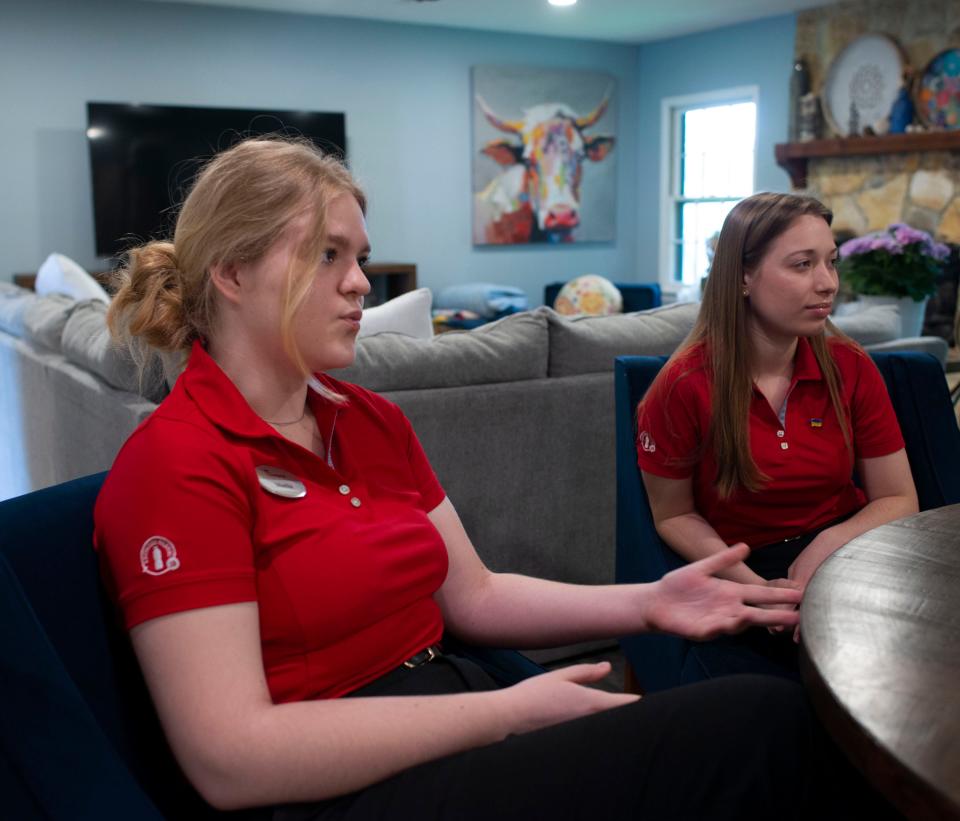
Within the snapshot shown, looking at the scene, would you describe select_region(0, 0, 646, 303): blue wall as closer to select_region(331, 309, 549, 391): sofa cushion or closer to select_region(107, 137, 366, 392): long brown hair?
select_region(331, 309, 549, 391): sofa cushion

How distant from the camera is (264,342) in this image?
3.83 feet

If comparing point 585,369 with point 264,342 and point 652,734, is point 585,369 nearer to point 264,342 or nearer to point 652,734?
point 264,342

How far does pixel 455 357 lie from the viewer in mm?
2496

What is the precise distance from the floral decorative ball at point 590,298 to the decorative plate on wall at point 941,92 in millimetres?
2225

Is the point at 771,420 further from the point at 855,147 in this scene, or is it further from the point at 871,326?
the point at 855,147

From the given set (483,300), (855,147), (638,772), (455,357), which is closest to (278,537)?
(638,772)

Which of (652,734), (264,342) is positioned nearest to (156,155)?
(264,342)

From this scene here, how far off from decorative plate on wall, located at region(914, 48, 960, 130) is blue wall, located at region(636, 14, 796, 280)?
3.63 feet

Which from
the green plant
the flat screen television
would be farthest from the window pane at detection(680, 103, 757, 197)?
the green plant

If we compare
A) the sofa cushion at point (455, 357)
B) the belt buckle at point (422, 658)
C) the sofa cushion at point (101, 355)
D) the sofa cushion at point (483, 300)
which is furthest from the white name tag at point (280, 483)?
the sofa cushion at point (483, 300)

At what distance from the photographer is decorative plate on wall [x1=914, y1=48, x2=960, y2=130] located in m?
6.18

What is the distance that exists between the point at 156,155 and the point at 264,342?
6037 mm

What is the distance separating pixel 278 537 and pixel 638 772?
0.43m

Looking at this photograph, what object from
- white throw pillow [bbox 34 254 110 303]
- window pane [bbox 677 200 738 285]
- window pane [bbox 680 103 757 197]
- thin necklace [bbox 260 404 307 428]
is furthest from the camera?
window pane [bbox 677 200 738 285]
